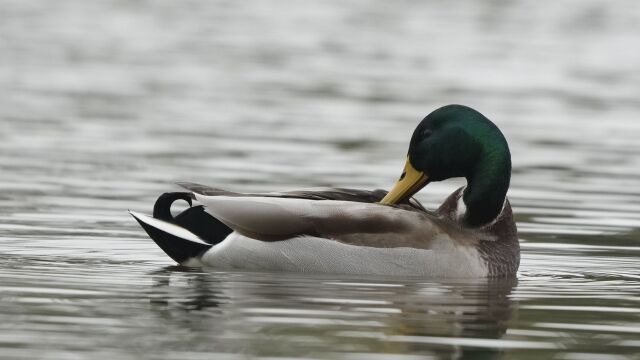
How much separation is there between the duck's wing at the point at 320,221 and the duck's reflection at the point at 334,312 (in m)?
0.24

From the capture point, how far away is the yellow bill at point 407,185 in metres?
10.3

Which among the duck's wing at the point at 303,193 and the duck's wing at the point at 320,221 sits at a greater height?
the duck's wing at the point at 303,193

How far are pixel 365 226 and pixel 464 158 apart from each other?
824 millimetres

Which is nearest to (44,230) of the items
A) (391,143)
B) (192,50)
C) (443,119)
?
(443,119)

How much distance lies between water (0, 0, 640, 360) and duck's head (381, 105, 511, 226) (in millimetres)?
568

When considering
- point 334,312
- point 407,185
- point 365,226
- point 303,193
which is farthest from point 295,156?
point 334,312

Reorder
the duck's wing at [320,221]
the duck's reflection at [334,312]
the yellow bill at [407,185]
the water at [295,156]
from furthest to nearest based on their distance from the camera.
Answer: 1. the yellow bill at [407,185]
2. the duck's wing at [320,221]
3. the water at [295,156]
4. the duck's reflection at [334,312]

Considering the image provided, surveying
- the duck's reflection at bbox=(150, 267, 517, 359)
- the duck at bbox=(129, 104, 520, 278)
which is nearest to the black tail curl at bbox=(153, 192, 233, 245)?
the duck at bbox=(129, 104, 520, 278)

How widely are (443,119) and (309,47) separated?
682 inches

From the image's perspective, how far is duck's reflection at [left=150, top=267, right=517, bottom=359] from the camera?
7.70 metres

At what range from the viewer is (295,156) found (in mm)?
15836

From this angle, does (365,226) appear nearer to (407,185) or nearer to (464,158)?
(407,185)

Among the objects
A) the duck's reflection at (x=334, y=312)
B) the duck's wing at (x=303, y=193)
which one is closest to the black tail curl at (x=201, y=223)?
the duck's wing at (x=303, y=193)

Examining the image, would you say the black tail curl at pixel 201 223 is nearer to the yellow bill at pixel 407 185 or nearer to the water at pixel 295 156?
the water at pixel 295 156
